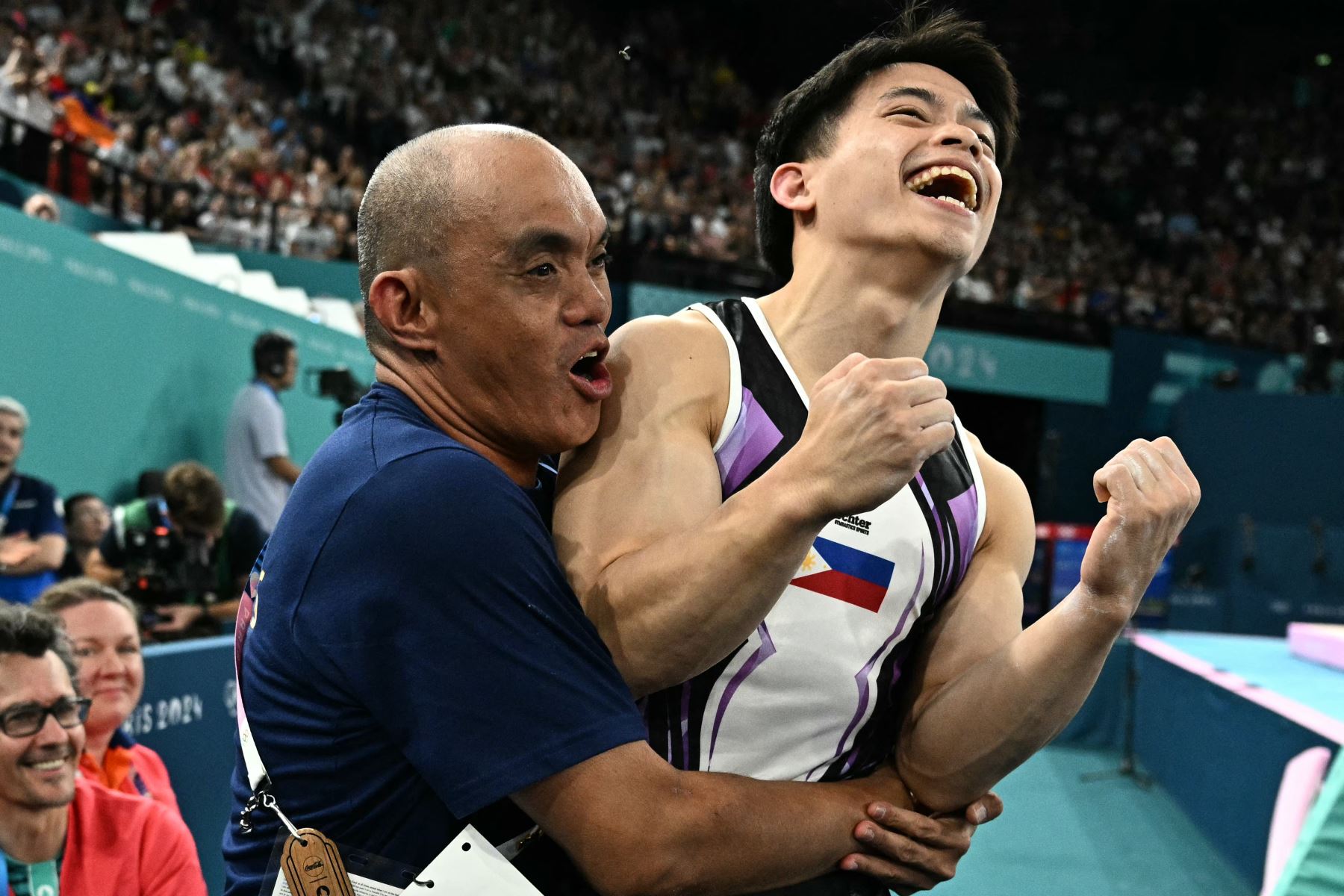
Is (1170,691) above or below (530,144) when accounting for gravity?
below

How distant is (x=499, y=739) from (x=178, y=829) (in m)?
2.00

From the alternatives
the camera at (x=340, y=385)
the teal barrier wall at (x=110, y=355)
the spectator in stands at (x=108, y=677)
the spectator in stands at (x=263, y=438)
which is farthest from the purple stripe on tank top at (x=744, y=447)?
the camera at (x=340, y=385)

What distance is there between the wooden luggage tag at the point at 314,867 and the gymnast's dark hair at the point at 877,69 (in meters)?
1.34

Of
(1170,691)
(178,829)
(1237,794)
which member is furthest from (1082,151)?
(178,829)

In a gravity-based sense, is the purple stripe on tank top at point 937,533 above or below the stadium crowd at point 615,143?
below

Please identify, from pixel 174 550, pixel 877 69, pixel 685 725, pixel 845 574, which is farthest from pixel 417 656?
pixel 174 550

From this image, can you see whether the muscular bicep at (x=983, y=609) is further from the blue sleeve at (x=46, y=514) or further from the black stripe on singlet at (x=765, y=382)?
the blue sleeve at (x=46, y=514)

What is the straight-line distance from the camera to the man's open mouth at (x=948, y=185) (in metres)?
2.06

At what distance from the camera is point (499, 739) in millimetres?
1488

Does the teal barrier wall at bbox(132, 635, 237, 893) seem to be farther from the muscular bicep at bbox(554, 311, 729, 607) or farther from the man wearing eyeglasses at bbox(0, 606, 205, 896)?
the muscular bicep at bbox(554, 311, 729, 607)

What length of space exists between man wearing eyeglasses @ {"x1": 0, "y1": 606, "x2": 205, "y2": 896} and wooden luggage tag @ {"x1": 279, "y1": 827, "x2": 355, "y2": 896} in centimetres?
153

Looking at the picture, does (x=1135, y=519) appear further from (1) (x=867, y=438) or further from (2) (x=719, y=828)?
(2) (x=719, y=828)

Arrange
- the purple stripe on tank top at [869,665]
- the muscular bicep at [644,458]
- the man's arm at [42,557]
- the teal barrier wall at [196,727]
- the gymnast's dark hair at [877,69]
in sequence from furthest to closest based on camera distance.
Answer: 1. the man's arm at [42,557]
2. the teal barrier wall at [196,727]
3. the gymnast's dark hair at [877,69]
4. the purple stripe on tank top at [869,665]
5. the muscular bicep at [644,458]

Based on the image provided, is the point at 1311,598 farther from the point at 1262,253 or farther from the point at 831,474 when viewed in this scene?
the point at 831,474
